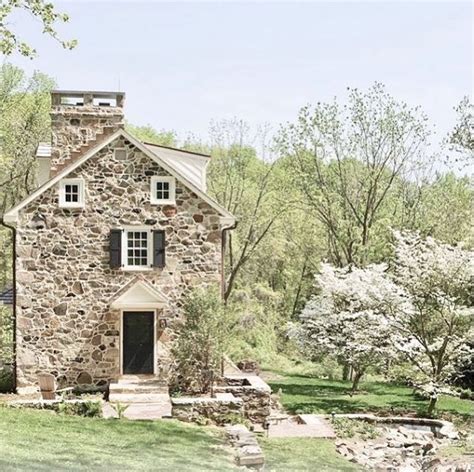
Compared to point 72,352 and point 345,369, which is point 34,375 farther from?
point 345,369

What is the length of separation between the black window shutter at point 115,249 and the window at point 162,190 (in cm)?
127

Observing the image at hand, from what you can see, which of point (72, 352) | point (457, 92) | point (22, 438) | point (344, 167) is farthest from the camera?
point (344, 167)

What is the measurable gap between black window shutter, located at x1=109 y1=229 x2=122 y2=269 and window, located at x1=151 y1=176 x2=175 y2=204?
127 cm

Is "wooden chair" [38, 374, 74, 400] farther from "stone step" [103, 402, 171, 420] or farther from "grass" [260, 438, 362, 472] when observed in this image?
"grass" [260, 438, 362, 472]

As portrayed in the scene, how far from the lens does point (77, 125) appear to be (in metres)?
20.6

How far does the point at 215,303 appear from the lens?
62.6 ft

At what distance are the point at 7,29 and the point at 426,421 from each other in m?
13.1

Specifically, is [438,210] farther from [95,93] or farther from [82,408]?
[82,408]

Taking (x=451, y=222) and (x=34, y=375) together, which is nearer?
(x=34, y=375)

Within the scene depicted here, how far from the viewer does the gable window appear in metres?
19.6

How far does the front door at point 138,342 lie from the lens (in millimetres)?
19562

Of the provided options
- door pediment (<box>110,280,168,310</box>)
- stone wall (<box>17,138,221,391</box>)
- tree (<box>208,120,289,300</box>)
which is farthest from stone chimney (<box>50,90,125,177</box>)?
tree (<box>208,120,289,300</box>)

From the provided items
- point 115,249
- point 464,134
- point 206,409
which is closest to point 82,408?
point 206,409

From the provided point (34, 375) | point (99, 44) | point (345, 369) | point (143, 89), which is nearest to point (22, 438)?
point (34, 375)
